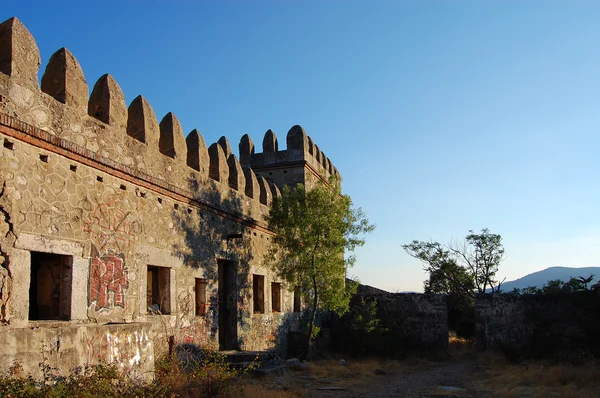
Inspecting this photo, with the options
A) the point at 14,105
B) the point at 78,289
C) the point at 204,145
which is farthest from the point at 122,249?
the point at 204,145

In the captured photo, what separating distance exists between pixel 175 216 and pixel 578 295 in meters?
12.4

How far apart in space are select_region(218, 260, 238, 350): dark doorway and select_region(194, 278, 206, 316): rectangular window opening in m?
1.30

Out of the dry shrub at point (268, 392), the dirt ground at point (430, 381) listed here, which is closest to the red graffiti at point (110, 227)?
the dry shrub at point (268, 392)

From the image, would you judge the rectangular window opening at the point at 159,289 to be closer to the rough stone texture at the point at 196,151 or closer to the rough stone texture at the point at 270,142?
the rough stone texture at the point at 196,151

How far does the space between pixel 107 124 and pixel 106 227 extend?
70.1 inches

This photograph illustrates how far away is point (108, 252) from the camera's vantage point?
8.90 m

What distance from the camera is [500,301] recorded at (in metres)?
18.0

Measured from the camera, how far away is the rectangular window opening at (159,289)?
34.2 ft

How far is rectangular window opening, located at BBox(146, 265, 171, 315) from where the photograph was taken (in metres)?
10.4

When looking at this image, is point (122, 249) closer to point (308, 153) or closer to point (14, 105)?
point (14, 105)

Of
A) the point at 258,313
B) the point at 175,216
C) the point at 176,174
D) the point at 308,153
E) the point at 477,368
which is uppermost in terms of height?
the point at 308,153

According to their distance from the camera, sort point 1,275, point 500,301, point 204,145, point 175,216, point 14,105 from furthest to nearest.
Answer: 1. point 500,301
2. point 204,145
3. point 175,216
4. point 14,105
5. point 1,275

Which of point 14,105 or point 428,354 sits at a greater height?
point 14,105

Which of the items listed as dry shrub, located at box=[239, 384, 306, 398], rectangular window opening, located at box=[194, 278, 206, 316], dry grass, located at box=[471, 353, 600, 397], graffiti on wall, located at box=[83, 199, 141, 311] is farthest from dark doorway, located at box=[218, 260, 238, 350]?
dry grass, located at box=[471, 353, 600, 397]
